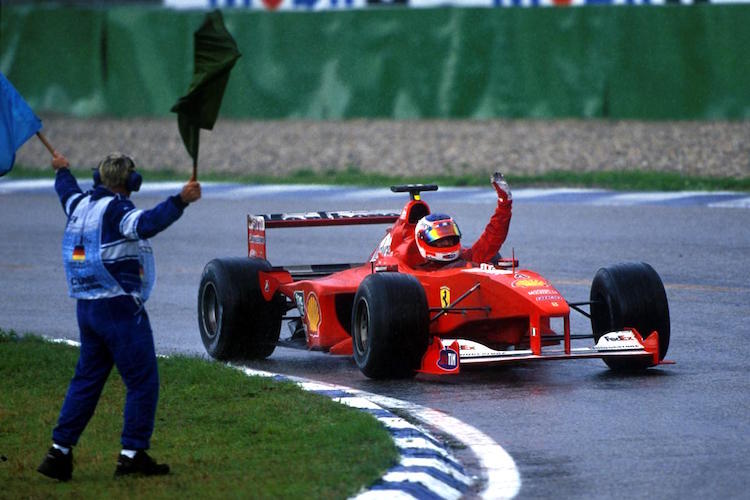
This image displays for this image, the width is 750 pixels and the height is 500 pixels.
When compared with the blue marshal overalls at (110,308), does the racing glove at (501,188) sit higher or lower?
higher

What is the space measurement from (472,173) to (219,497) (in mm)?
17087

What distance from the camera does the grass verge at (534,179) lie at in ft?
72.9

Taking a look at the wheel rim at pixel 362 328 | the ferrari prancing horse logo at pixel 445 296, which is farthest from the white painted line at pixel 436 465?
A: the ferrari prancing horse logo at pixel 445 296

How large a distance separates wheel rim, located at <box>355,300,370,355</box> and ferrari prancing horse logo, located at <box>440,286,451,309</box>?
0.59 meters

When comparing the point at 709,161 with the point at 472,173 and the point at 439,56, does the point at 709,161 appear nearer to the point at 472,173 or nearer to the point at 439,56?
the point at 472,173

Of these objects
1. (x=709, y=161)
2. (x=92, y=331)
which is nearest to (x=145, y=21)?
(x=709, y=161)

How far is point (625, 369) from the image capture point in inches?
450

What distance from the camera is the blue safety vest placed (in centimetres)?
814

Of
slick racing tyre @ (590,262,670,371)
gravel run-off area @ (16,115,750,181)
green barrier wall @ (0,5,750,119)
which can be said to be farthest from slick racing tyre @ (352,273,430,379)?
green barrier wall @ (0,5,750,119)

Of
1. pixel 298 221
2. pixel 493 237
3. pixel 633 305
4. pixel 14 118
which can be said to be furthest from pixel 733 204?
pixel 14 118

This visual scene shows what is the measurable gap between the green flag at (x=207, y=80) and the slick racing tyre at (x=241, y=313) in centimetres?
423

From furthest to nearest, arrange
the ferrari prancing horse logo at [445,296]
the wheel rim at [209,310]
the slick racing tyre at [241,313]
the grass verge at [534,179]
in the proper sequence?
the grass verge at [534,179], the wheel rim at [209,310], the slick racing tyre at [241,313], the ferrari prancing horse logo at [445,296]

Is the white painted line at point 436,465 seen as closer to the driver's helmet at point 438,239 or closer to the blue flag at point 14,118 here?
the blue flag at point 14,118

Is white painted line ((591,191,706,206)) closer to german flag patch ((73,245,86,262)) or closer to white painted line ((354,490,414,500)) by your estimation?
german flag patch ((73,245,86,262))
